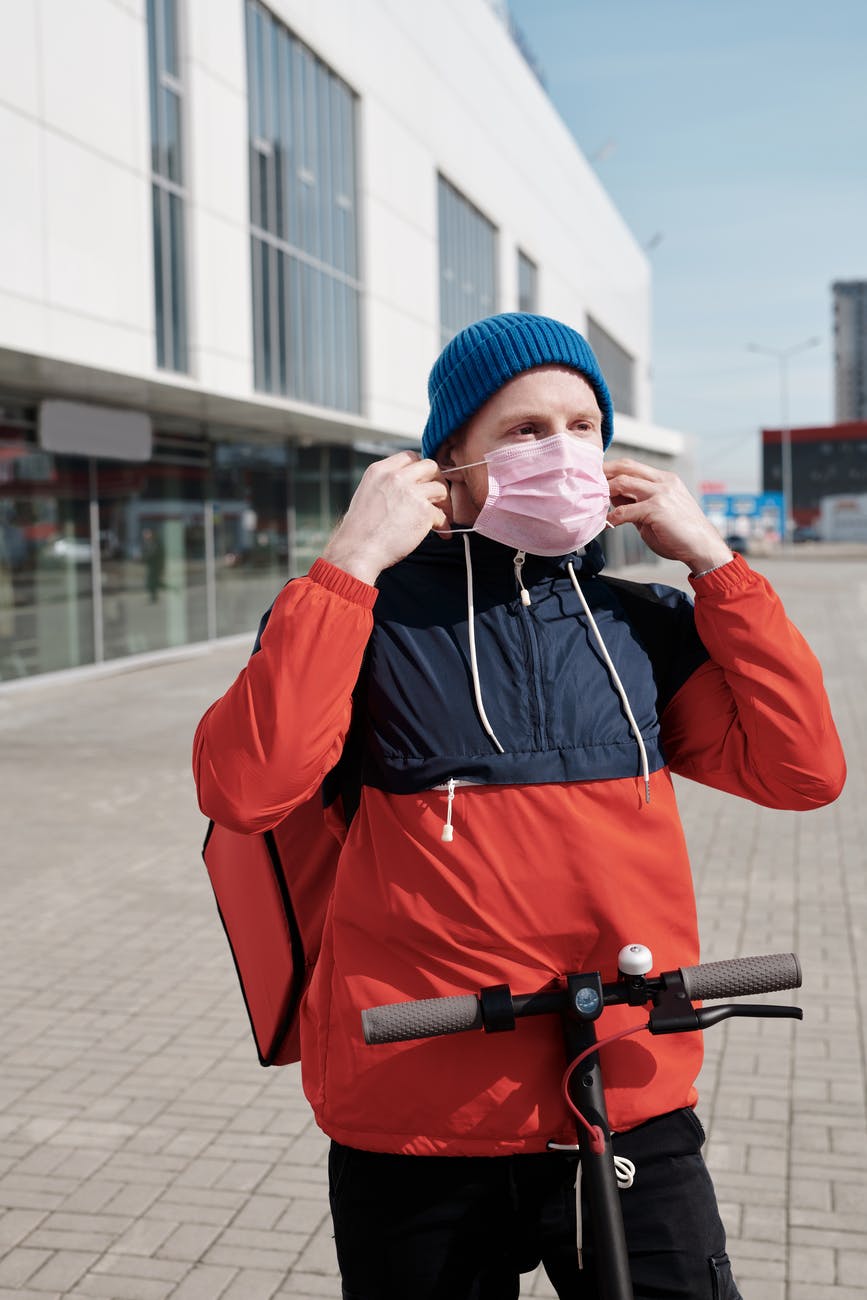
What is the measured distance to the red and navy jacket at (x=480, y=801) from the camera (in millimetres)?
1759

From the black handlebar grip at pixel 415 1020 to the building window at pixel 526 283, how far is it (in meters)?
30.6

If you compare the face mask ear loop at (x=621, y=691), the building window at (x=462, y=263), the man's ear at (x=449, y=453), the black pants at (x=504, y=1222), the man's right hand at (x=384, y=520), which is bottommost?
the black pants at (x=504, y=1222)

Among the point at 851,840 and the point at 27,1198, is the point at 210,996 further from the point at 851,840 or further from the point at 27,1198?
the point at 851,840

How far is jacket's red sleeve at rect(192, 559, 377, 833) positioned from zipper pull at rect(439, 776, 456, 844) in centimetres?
16

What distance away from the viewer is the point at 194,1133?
13.4 ft

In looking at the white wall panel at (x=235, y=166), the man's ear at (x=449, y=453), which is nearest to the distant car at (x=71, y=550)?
the white wall panel at (x=235, y=166)

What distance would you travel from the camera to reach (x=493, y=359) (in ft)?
6.13

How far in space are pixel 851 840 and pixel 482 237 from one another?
22.8 meters

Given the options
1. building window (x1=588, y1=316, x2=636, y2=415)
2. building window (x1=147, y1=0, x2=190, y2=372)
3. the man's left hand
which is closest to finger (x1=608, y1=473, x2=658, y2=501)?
the man's left hand

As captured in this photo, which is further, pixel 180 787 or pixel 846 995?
pixel 180 787

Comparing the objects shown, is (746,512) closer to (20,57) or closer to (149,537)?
(149,537)

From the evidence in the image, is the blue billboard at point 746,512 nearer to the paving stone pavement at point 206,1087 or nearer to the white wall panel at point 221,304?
the white wall panel at point 221,304

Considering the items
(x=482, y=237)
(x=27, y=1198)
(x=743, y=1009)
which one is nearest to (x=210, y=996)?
(x=27, y=1198)

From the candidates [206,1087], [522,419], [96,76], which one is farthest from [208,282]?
[522,419]
